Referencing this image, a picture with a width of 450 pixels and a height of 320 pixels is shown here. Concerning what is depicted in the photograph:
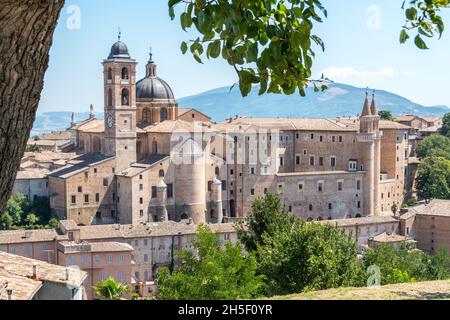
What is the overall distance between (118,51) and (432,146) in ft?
100

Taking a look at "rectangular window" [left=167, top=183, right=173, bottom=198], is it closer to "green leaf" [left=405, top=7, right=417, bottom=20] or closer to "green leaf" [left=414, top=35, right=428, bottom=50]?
"green leaf" [left=405, top=7, right=417, bottom=20]

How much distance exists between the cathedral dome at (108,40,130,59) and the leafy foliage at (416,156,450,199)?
23021 mm

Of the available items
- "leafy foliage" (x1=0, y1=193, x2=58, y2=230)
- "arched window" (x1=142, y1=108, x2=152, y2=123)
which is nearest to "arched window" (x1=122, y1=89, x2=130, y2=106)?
"arched window" (x1=142, y1=108, x2=152, y2=123)

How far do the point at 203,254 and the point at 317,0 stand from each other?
13580 mm

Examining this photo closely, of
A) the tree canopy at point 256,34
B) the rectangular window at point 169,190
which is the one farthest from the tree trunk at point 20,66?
the rectangular window at point 169,190

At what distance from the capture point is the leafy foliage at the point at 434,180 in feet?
172

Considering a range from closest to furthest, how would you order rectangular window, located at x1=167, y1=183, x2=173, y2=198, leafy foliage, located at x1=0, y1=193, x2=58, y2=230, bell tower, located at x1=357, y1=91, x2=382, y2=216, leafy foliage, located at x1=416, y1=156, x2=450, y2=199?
leafy foliage, located at x1=0, y1=193, x2=58, y2=230 → rectangular window, located at x1=167, y1=183, x2=173, y2=198 → bell tower, located at x1=357, y1=91, x2=382, y2=216 → leafy foliage, located at x1=416, y1=156, x2=450, y2=199

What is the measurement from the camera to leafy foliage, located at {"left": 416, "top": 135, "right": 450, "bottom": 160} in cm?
6081

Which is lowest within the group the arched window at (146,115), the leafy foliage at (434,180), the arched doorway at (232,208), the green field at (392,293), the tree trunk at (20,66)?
the arched doorway at (232,208)

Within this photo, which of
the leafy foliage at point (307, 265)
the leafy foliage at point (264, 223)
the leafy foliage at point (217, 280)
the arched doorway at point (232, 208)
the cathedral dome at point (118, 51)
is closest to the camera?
the leafy foliage at point (217, 280)

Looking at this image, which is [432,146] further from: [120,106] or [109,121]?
[109,121]

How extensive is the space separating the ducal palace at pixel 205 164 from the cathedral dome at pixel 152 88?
→ 74mm

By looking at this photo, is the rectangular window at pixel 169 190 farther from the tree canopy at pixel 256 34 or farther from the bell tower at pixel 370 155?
the tree canopy at pixel 256 34
